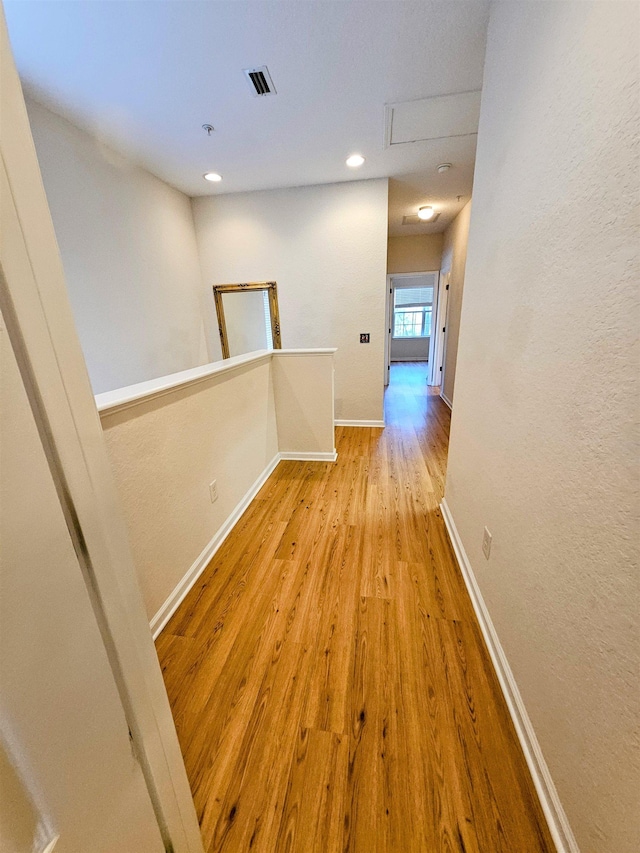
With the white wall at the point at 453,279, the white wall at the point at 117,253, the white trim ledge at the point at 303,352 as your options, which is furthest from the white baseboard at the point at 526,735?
the white wall at the point at 453,279

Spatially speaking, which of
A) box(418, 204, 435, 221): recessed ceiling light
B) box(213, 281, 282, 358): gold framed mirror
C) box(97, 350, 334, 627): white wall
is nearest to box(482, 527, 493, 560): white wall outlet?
box(97, 350, 334, 627): white wall

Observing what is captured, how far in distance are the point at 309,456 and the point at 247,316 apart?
2536mm

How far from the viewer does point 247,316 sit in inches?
181

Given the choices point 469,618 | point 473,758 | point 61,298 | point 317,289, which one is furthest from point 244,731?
point 317,289

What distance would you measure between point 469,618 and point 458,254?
4594 mm

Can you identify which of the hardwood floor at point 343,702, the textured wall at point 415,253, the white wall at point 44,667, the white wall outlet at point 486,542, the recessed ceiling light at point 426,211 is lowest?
the hardwood floor at point 343,702

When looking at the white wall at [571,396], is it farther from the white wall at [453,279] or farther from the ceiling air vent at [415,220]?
the ceiling air vent at [415,220]

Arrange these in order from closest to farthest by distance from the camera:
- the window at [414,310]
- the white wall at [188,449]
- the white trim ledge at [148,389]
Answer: the white trim ledge at [148,389] → the white wall at [188,449] → the window at [414,310]

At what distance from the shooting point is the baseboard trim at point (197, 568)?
1481mm

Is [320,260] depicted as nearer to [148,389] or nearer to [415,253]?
[415,253]

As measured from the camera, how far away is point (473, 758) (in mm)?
1015

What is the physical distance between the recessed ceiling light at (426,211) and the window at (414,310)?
466cm

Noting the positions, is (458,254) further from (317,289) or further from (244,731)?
(244,731)

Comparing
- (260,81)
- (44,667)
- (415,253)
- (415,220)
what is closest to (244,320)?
(260,81)
